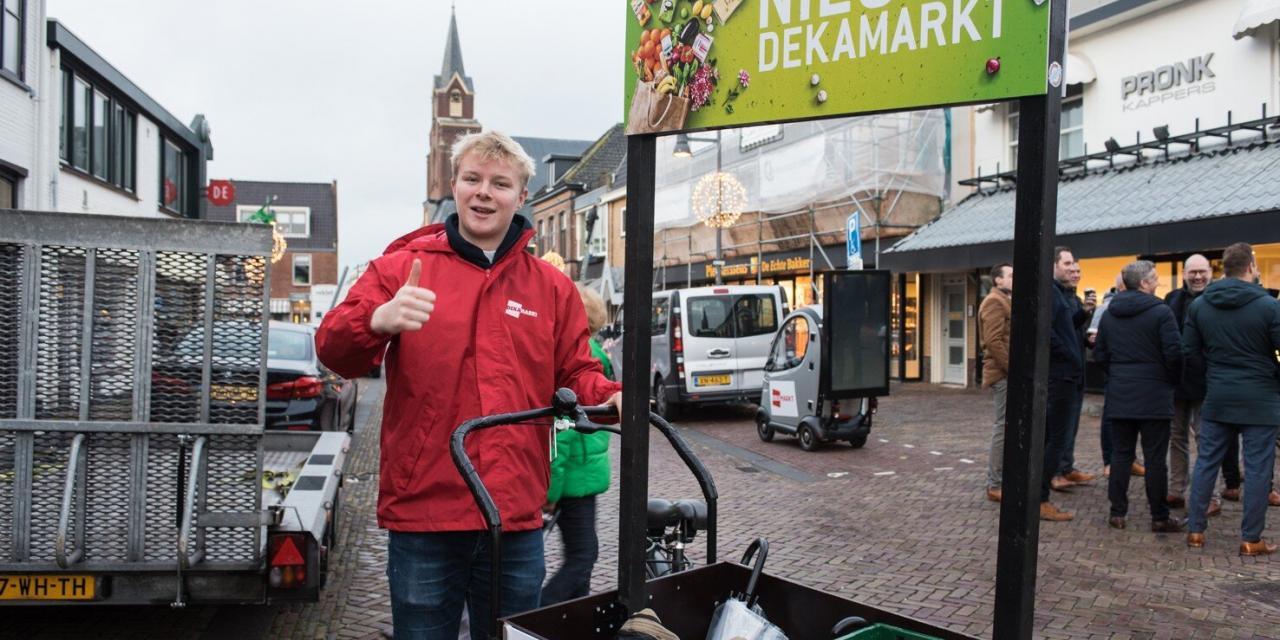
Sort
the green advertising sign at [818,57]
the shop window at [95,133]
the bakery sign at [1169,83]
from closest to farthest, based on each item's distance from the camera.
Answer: the green advertising sign at [818,57] < the bakery sign at [1169,83] < the shop window at [95,133]

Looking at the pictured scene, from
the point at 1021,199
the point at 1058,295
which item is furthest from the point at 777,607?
the point at 1058,295

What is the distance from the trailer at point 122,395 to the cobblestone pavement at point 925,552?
1.38 meters

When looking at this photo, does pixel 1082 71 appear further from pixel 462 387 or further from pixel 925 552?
pixel 462 387

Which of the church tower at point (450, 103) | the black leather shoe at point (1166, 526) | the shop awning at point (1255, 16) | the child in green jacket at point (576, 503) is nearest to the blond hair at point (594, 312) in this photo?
the child in green jacket at point (576, 503)

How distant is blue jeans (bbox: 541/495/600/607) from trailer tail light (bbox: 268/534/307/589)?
1.00 metres

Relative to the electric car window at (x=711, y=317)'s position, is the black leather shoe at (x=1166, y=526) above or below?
below

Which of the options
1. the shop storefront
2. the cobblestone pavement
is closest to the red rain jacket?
the cobblestone pavement

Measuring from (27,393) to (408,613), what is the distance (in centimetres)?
191

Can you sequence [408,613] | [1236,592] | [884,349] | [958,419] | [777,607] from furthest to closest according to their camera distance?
1. [958,419]
2. [884,349]
3. [1236,592]
4. [408,613]
5. [777,607]

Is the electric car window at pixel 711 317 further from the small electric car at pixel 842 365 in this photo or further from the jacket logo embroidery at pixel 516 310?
the jacket logo embroidery at pixel 516 310

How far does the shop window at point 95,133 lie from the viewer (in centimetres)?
1625

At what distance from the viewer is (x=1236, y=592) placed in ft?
16.4

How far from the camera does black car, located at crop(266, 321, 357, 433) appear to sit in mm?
8703

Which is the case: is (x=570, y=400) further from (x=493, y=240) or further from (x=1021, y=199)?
(x=1021, y=199)
